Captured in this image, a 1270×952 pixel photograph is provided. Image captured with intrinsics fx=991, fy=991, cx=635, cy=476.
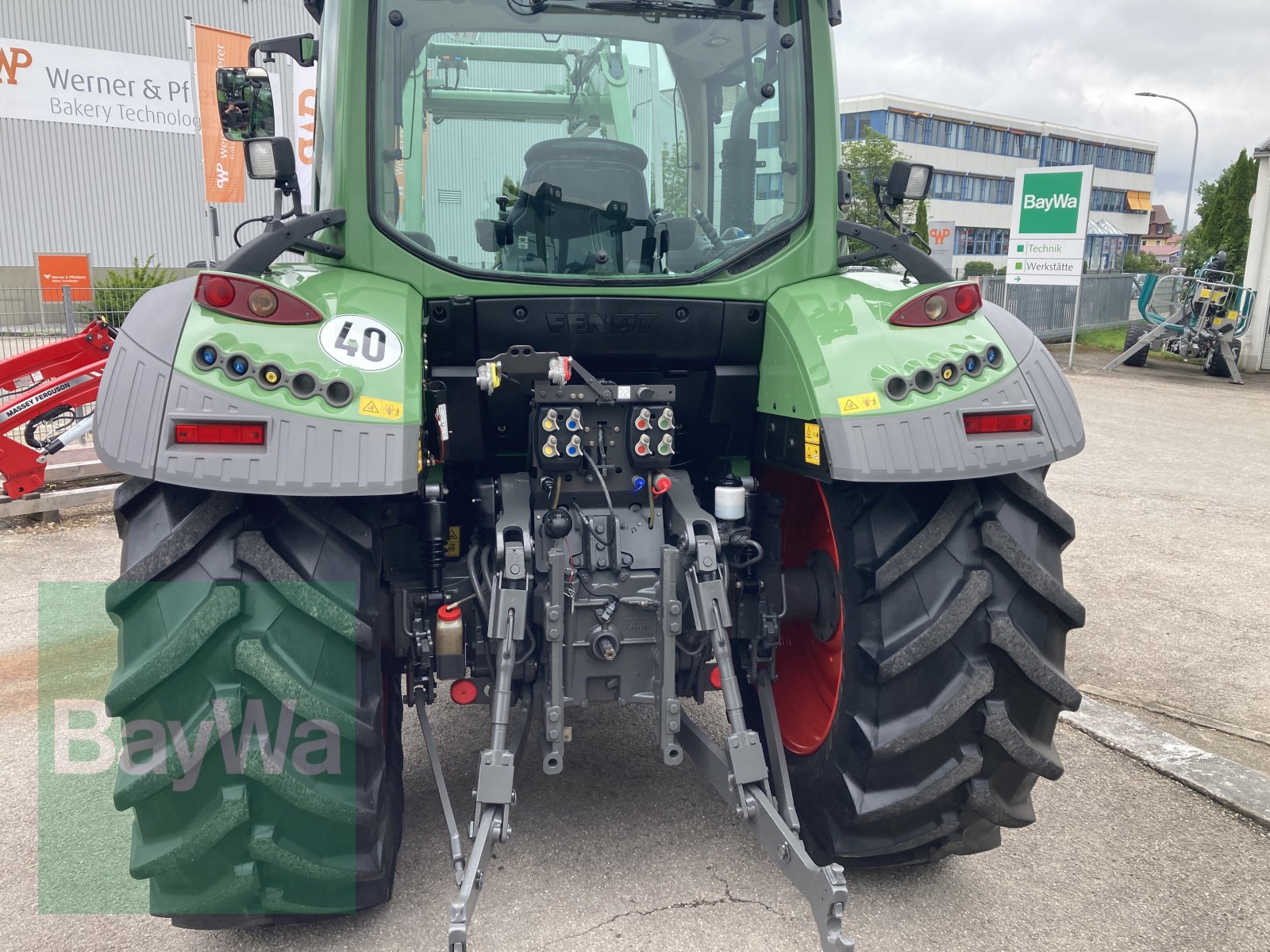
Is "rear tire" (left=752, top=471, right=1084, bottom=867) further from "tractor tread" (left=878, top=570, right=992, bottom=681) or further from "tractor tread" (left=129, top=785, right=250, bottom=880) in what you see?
"tractor tread" (left=129, top=785, right=250, bottom=880)

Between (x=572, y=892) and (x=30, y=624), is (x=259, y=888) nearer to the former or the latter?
(x=572, y=892)

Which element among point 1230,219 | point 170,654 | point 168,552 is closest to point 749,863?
point 170,654

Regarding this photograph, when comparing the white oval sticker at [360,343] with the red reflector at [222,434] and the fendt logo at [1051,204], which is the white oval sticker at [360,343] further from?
the fendt logo at [1051,204]

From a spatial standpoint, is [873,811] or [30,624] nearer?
[873,811]

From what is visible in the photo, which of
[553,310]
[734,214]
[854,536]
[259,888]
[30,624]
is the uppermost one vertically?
[734,214]

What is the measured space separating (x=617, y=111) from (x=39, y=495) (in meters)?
6.00

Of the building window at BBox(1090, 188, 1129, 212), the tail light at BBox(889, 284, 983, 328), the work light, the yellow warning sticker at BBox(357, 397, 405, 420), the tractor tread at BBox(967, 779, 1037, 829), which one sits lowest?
the tractor tread at BBox(967, 779, 1037, 829)

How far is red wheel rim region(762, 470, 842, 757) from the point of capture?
3012 millimetres

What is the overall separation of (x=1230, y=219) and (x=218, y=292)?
40.5 m

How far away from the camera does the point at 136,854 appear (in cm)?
236

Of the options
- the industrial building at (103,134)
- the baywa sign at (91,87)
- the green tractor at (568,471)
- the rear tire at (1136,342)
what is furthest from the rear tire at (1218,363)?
the baywa sign at (91,87)

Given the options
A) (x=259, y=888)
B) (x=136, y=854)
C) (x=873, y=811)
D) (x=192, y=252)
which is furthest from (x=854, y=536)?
(x=192, y=252)

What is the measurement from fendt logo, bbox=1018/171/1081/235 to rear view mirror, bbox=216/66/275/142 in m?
17.2

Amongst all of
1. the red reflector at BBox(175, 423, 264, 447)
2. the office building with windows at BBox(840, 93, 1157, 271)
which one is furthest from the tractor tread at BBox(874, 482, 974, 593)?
the office building with windows at BBox(840, 93, 1157, 271)
